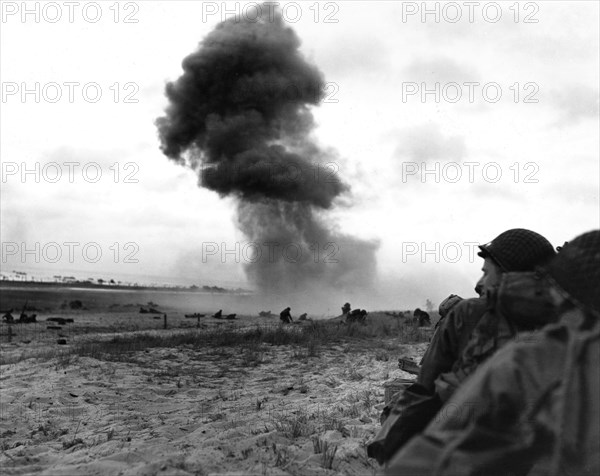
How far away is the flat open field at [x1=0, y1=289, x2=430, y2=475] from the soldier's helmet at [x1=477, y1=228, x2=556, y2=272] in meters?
2.01

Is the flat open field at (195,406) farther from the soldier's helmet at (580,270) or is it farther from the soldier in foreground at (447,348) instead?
the soldier's helmet at (580,270)

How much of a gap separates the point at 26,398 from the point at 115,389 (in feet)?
3.70

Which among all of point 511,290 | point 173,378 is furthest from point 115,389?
point 511,290

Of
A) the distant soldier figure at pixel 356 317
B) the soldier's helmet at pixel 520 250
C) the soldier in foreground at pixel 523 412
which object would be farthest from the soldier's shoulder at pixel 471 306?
the distant soldier figure at pixel 356 317

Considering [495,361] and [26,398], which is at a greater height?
[495,361]

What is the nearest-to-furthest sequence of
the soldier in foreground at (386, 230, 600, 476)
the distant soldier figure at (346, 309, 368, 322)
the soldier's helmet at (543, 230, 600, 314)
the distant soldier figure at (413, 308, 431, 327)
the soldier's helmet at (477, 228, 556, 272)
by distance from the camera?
the soldier in foreground at (386, 230, 600, 476) → the soldier's helmet at (543, 230, 600, 314) → the soldier's helmet at (477, 228, 556, 272) → the distant soldier figure at (413, 308, 431, 327) → the distant soldier figure at (346, 309, 368, 322)

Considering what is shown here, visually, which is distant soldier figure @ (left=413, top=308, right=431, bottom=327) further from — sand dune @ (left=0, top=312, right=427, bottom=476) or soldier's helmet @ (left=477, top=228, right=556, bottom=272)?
soldier's helmet @ (left=477, top=228, right=556, bottom=272)

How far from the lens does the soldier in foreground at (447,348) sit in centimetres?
224

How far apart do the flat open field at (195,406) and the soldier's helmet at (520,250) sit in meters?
2.01

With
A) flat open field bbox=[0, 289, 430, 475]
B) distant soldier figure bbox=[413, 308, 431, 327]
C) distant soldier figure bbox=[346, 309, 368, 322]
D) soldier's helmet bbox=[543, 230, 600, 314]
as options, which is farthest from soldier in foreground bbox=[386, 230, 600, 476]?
distant soldier figure bbox=[346, 309, 368, 322]

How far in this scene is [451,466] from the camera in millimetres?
1269

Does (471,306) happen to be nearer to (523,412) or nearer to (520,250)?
(520,250)

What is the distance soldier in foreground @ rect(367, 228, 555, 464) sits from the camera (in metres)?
2.24

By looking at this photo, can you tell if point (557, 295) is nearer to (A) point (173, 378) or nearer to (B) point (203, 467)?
(B) point (203, 467)
